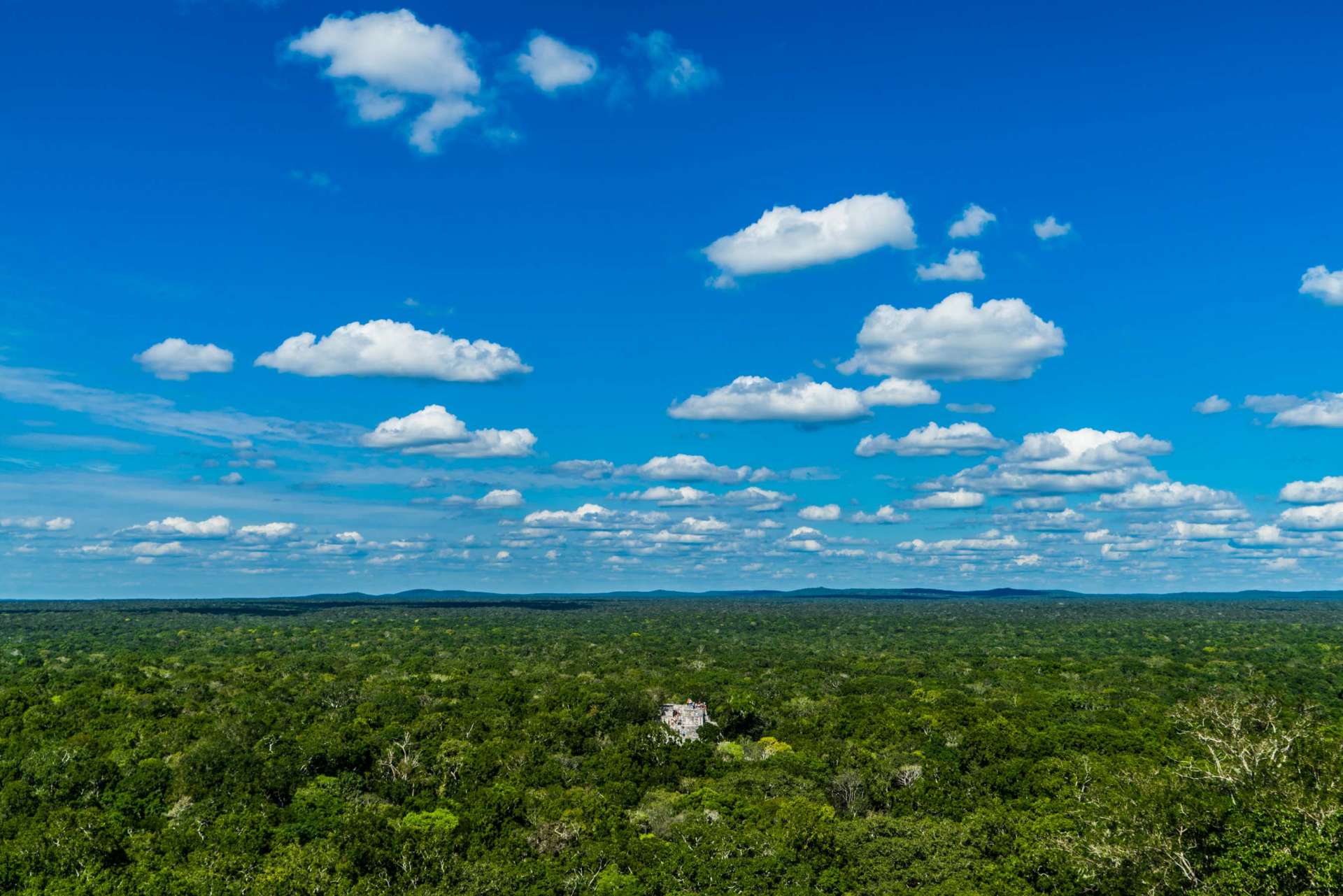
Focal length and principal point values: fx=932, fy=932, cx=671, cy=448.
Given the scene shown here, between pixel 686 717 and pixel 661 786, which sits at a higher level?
pixel 686 717

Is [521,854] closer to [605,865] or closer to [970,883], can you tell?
[605,865]

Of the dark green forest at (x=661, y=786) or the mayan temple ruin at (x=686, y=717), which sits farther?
the mayan temple ruin at (x=686, y=717)

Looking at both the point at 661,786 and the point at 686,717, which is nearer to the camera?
the point at 661,786

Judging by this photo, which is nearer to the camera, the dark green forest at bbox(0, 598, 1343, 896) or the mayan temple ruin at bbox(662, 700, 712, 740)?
the dark green forest at bbox(0, 598, 1343, 896)

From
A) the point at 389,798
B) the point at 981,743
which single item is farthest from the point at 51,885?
the point at 981,743
